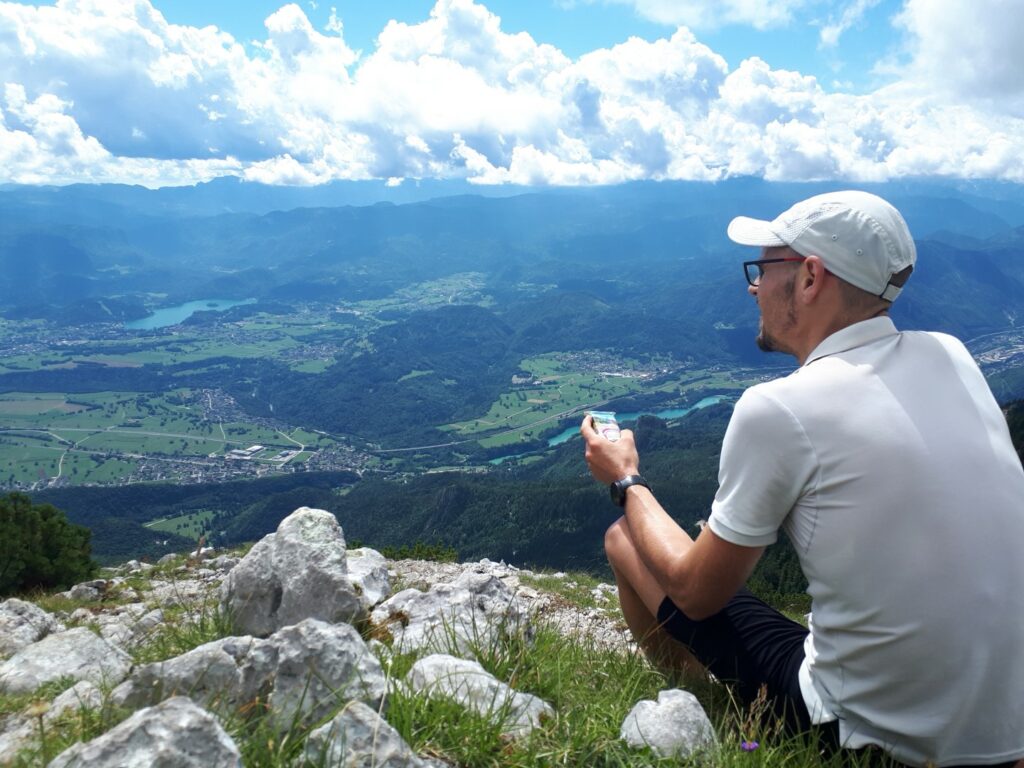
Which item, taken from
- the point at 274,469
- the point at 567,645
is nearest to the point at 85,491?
the point at 274,469

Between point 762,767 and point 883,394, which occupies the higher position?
point 883,394

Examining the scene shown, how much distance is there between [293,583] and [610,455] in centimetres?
248

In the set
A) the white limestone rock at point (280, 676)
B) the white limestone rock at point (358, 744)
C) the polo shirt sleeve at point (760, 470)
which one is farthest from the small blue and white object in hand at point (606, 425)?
the white limestone rock at point (358, 744)

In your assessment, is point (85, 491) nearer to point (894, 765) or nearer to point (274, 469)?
point (274, 469)

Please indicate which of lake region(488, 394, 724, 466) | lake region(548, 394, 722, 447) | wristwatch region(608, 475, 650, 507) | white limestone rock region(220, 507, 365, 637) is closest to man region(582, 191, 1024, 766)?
wristwatch region(608, 475, 650, 507)

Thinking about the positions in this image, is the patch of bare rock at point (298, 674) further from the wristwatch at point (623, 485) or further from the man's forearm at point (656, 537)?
the wristwatch at point (623, 485)

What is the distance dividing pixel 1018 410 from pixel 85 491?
130m

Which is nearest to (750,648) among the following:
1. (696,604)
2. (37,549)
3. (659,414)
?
(696,604)

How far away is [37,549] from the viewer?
446 inches

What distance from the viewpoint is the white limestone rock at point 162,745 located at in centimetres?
202

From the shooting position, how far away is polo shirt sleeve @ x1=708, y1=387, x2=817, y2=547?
2.71 m

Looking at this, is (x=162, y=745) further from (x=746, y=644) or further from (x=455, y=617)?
(x=746, y=644)

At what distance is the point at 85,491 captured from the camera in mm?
109688

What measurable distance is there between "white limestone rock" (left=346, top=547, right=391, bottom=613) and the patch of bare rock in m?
0.03
